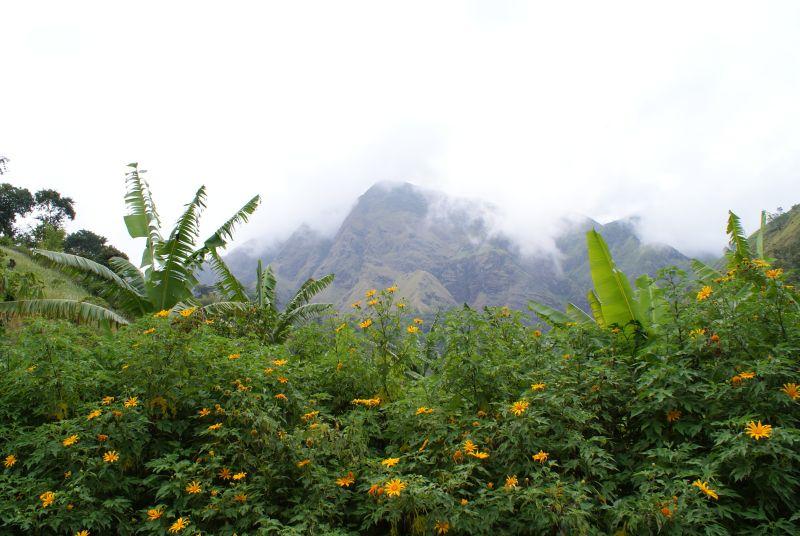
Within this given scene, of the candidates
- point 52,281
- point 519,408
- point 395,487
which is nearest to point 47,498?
point 395,487

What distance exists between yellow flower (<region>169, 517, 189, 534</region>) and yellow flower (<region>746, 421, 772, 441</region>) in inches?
135

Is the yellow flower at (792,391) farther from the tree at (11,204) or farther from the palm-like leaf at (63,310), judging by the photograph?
the tree at (11,204)

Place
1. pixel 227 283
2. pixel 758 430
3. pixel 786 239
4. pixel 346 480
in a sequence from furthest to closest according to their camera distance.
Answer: pixel 786 239 → pixel 227 283 → pixel 346 480 → pixel 758 430

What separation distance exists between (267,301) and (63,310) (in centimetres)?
562

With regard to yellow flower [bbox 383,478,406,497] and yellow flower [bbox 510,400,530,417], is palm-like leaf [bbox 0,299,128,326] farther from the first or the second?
yellow flower [bbox 510,400,530,417]

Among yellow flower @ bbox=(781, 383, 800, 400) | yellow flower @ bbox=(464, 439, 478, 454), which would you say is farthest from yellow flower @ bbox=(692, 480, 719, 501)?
yellow flower @ bbox=(464, 439, 478, 454)

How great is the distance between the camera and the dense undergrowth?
300cm

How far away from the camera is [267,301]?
557 inches

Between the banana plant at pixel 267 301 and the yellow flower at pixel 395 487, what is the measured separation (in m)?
5.34

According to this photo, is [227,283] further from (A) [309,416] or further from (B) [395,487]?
(B) [395,487]

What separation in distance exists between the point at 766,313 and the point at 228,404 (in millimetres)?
4077

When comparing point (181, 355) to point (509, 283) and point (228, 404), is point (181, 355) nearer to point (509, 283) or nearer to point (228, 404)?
point (228, 404)

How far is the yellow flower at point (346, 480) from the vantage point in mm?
3437

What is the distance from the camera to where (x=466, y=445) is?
3.41 metres
